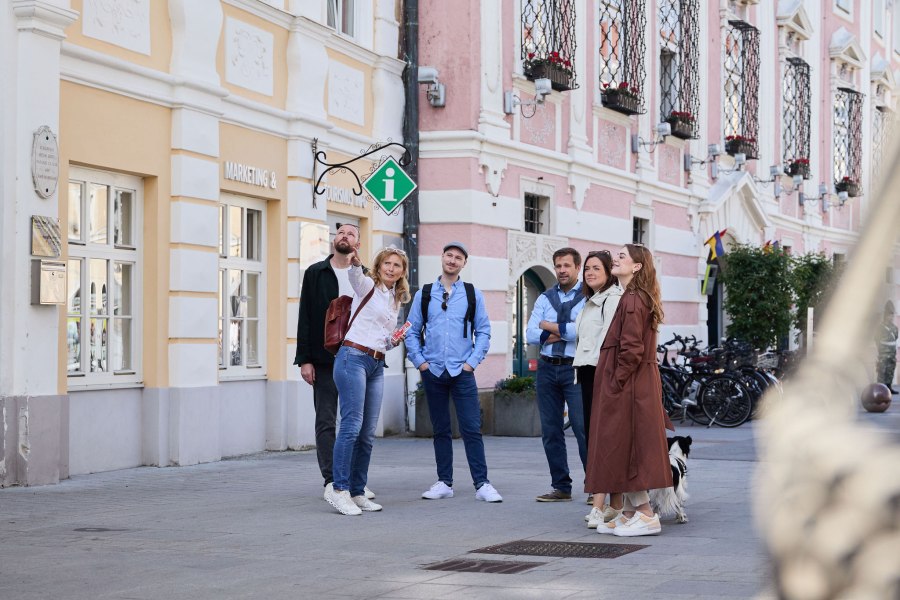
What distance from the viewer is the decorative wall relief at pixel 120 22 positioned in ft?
36.8

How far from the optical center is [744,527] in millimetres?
8016

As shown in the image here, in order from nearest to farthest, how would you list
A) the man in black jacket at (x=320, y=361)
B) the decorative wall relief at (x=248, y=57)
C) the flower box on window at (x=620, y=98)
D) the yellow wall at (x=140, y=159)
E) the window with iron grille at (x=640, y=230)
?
the man in black jacket at (x=320, y=361)
the yellow wall at (x=140, y=159)
the decorative wall relief at (x=248, y=57)
the flower box on window at (x=620, y=98)
the window with iron grille at (x=640, y=230)

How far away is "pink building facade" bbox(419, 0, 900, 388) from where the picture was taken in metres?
17.4

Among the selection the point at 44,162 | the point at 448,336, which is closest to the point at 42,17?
the point at 44,162

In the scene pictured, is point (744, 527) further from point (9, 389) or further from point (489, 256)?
point (489, 256)

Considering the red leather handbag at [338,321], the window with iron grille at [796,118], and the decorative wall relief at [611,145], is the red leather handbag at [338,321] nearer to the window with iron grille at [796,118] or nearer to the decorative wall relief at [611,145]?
the decorative wall relief at [611,145]

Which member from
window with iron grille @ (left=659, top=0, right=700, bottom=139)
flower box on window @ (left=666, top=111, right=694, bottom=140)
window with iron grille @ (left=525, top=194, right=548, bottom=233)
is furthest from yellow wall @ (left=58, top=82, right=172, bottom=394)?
window with iron grille @ (left=659, top=0, right=700, bottom=139)

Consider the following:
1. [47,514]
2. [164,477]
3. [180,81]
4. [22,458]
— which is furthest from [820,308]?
[180,81]

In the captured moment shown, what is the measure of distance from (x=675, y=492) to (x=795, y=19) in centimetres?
2562

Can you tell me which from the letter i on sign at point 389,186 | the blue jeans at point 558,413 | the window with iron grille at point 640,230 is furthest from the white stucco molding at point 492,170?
the blue jeans at point 558,413

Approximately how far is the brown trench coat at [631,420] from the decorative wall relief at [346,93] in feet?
26.8

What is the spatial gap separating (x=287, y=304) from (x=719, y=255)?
14.0 meters

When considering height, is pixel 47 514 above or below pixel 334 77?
below

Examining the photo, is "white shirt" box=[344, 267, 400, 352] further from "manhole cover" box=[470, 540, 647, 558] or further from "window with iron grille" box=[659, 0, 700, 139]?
"window with iron grille" box=[659, 0, 700, 139]
